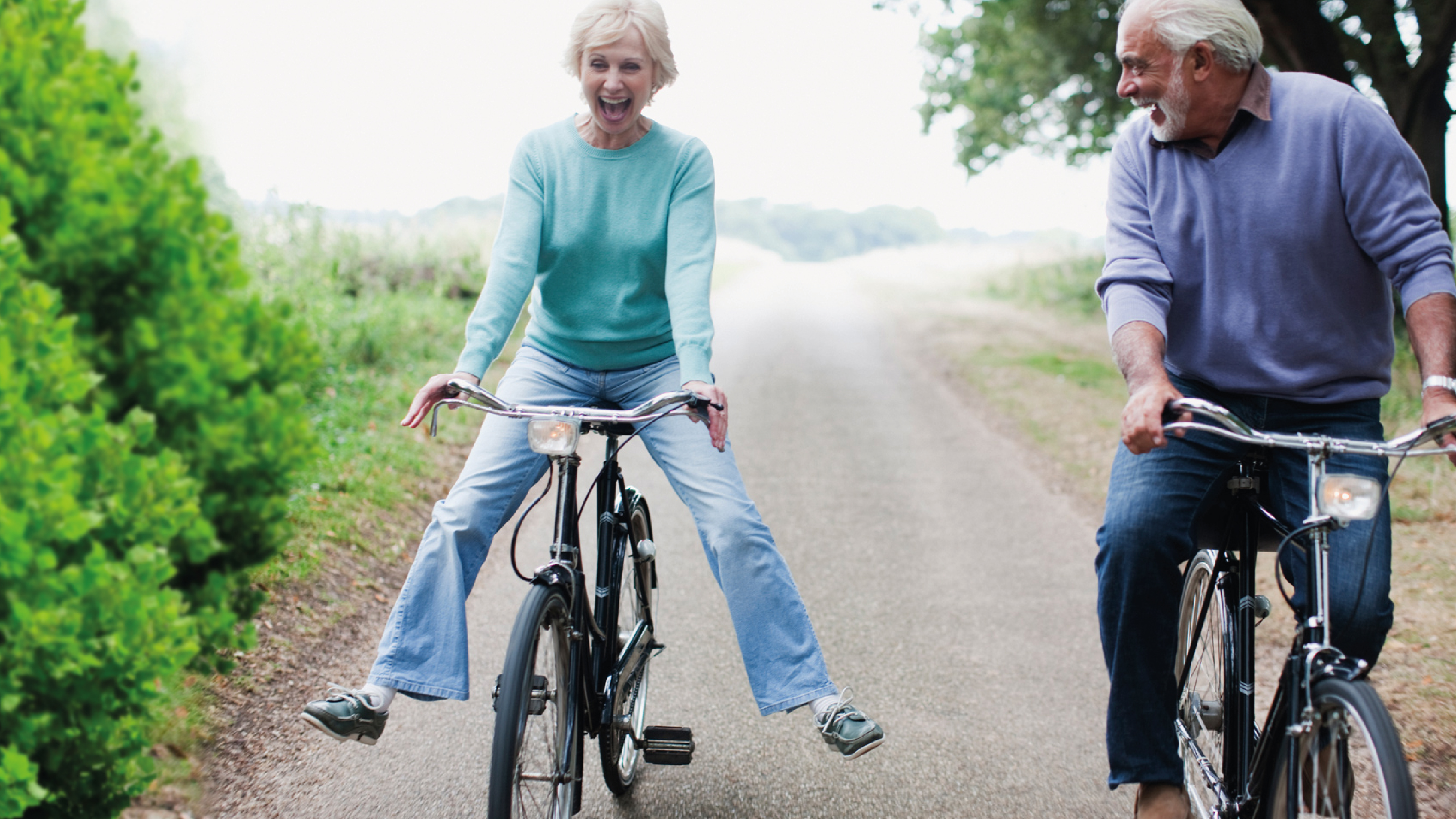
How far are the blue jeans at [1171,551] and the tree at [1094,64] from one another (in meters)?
1.25

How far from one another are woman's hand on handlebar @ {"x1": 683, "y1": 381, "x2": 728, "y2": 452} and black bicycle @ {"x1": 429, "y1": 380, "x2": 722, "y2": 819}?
36 millimetres

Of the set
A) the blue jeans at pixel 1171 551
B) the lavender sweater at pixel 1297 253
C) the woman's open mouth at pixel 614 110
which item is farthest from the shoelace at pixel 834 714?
the woman's open mouth at pixel 614 110

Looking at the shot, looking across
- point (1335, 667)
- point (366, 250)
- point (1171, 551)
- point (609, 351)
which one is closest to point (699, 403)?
point (609, 351)

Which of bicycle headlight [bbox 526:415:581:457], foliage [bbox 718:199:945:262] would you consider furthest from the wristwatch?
foliage [bbox 718:199:945:262]

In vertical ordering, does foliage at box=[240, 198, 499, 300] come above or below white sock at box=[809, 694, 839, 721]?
above

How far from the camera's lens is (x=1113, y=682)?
3.00 metres

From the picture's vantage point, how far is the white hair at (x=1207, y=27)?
277 centimetres

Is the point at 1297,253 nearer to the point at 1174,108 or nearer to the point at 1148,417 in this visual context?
the point at 1174,108

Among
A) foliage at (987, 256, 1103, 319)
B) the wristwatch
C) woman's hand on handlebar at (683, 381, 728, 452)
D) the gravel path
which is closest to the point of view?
the wristwatch

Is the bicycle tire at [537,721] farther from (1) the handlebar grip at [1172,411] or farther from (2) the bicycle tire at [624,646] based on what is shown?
(1) the handlebar grip at [1172,411]

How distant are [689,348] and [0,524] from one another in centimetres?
176

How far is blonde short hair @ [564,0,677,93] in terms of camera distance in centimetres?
299

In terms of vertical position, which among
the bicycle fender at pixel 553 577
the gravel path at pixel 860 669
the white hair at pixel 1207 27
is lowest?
the gravel path at pixel 860 669

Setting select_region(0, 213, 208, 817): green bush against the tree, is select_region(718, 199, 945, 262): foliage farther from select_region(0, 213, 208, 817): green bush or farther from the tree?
select_region(0, 213, 208, 817): green bush
